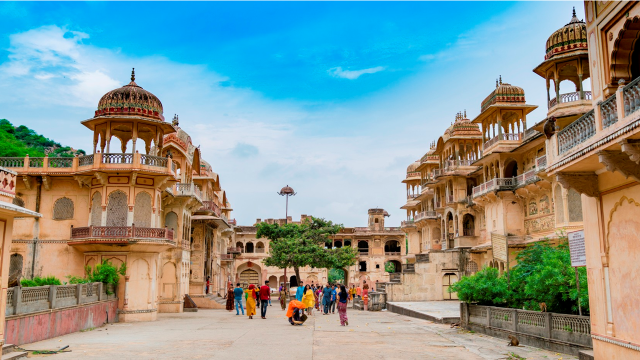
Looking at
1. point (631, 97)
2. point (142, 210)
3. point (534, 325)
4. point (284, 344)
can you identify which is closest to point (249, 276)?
point (142, 210)

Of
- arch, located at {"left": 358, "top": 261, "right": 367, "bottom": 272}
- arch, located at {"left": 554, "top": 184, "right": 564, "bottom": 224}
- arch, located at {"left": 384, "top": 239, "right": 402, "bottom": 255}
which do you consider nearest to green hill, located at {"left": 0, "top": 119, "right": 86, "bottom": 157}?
arch, located at {"left": 358, "top": 261, "right": 367, "bottom": 272}

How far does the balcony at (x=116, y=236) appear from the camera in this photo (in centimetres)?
2162

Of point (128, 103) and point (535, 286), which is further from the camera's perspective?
point (128, 103)

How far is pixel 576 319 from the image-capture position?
11.5 meters

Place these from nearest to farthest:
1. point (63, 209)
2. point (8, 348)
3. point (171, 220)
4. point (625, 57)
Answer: point (625, 57)
point (8, 348)
point (63, 209)
point (171, 220)

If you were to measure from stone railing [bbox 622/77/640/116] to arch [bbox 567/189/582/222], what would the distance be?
54.0 feet

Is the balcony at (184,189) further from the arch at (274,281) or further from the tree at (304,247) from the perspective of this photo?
the arch at (274,281)

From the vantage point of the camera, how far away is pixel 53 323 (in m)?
Answer: 15.7

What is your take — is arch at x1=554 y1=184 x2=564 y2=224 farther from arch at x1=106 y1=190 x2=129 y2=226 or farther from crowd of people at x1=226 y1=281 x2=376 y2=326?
arch at x1=106 y1=190 x2=129 y2=226

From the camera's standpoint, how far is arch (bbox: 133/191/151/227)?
22906 mm

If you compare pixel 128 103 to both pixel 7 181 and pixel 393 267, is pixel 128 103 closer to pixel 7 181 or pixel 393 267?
pixel 7 181

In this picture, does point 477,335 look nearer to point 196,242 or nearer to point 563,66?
point 563,66

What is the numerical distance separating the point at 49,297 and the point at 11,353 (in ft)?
14.3

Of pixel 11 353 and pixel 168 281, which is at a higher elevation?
pixel 168 281
